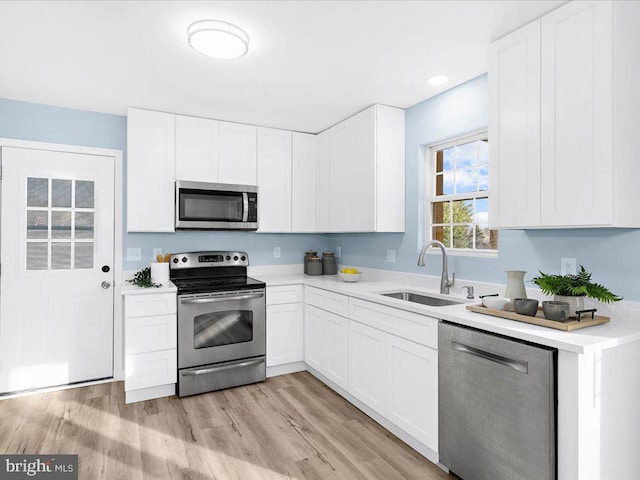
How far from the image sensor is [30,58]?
7.97ft

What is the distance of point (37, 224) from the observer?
3.26 meters

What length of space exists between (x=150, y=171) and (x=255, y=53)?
160cm

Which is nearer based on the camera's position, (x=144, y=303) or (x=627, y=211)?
(x=627, y=211)

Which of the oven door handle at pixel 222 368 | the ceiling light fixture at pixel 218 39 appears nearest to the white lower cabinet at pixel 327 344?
the oven door handle at pixel 222 368

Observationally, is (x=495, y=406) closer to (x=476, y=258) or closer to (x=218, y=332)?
(x=476, y=258)

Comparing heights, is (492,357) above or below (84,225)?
below

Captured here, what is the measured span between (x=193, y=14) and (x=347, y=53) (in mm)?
915

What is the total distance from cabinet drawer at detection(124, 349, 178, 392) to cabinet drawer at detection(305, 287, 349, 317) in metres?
1.25

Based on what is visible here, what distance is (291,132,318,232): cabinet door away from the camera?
13.3 ft

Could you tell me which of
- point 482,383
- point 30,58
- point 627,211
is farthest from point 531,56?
point 30,58

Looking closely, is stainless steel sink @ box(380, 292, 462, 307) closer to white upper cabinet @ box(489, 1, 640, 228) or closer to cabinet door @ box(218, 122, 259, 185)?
white upper cabinet @ box(489, 1, 640, 228)

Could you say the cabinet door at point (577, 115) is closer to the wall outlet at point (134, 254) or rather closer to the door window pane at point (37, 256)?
the wall outlet at point (134, 254)

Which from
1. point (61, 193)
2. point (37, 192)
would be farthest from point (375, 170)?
point (37, 192)

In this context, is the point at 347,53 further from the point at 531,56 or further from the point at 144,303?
the point at 144,303
